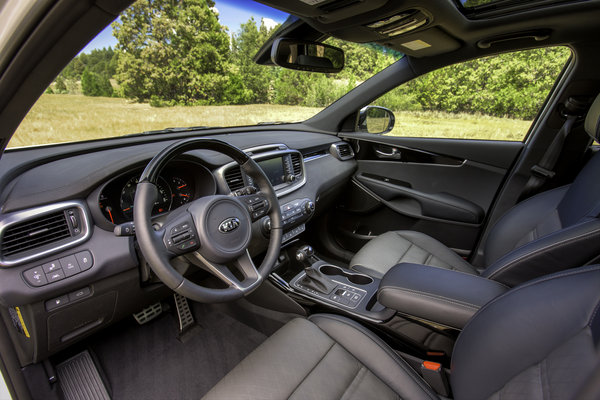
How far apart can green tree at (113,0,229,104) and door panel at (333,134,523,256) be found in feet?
4.11

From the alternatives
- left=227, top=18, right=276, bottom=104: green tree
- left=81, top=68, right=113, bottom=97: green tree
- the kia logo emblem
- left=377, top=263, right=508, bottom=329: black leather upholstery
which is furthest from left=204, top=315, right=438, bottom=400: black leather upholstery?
left=227, top=18, right=276, bottom=104: green tree

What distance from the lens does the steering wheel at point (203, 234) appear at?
1.08 meters

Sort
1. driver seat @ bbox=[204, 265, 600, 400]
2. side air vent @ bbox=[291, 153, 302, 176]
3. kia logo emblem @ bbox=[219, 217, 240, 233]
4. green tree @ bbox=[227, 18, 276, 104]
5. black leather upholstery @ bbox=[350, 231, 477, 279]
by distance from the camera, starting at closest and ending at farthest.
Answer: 1. driver seat @ bbox=[204, 265, 600, 400]
2. kia logo emblem @ bbox=[219, 217, 240, 233]
3. black leather upholstery @ bbox=[350, 231, 477, 279]
4. side air vent @ bbox=[291, 153, 302, 176]
5. green tree @ bbox=[227, 18, 276, 104]

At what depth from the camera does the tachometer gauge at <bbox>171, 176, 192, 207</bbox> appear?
1.63 m

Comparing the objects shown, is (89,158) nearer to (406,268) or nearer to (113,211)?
(113,211)

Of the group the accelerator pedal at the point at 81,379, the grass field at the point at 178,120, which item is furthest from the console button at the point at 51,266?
the accelerator pedal at the point at 81,379

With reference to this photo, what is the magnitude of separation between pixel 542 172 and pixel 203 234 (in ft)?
7.00

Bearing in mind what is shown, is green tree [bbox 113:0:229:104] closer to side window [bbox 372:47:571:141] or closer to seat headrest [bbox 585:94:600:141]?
side window [bbox 372:47:571:141]

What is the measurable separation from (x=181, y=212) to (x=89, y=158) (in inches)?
22.7

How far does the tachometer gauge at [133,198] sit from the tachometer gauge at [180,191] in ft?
0.12

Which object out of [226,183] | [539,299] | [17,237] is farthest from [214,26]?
[539,299]

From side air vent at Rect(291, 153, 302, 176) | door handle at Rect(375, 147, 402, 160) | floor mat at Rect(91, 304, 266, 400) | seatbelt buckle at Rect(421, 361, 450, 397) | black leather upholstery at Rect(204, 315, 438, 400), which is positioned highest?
side air vent at Rect(291, 153, 302, 176)

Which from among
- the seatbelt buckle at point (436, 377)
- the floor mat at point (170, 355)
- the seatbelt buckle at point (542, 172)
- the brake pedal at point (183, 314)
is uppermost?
the seatbelt buckle at point (542, 172)

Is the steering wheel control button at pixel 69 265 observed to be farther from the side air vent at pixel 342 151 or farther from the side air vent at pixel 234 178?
the side air vent at pixel 342 151
